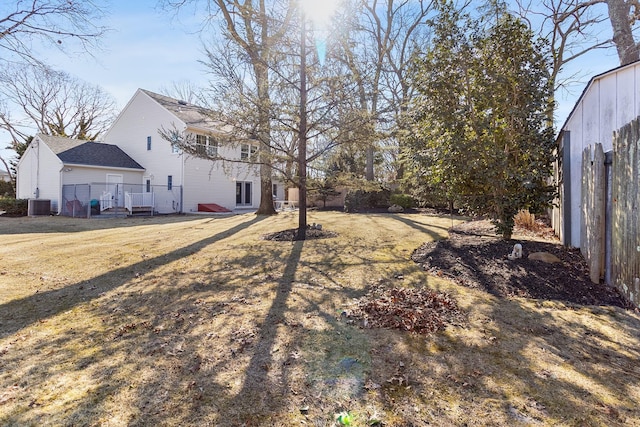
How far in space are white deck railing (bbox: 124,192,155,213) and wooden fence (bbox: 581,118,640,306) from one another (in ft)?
61.2

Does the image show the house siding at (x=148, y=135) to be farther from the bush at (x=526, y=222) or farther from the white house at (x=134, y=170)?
the bush at (x=526, y=222)

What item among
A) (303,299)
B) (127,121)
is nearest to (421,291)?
(303,299)

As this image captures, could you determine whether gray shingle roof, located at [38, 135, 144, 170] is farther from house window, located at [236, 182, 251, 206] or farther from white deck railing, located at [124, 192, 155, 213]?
house window, located at [236, 182, 251, 206]

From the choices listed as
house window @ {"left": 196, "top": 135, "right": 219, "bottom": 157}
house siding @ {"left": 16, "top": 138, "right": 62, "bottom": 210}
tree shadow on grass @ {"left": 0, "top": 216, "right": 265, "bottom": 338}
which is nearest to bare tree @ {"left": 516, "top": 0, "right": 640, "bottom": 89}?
house window @ {"left": 196, "top": 135, "right": 219, "bottom": 157}

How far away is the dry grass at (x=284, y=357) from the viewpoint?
2178 millimetres

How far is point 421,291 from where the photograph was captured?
14.4 ft

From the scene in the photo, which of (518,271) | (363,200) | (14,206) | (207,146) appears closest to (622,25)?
(518,271)

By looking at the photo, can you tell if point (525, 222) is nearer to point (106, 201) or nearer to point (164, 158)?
point (106, 201)

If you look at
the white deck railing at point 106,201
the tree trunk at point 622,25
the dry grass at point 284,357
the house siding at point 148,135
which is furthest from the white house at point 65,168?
the tree trunk at point 622,25

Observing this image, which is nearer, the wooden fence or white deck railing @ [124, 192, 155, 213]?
the wooden fence

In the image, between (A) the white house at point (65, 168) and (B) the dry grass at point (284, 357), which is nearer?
(B) the dry grass at point (284, 357)

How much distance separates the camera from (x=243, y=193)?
944 inches

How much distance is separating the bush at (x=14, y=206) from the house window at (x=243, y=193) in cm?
1134

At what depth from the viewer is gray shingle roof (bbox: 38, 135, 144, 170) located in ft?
62.5
